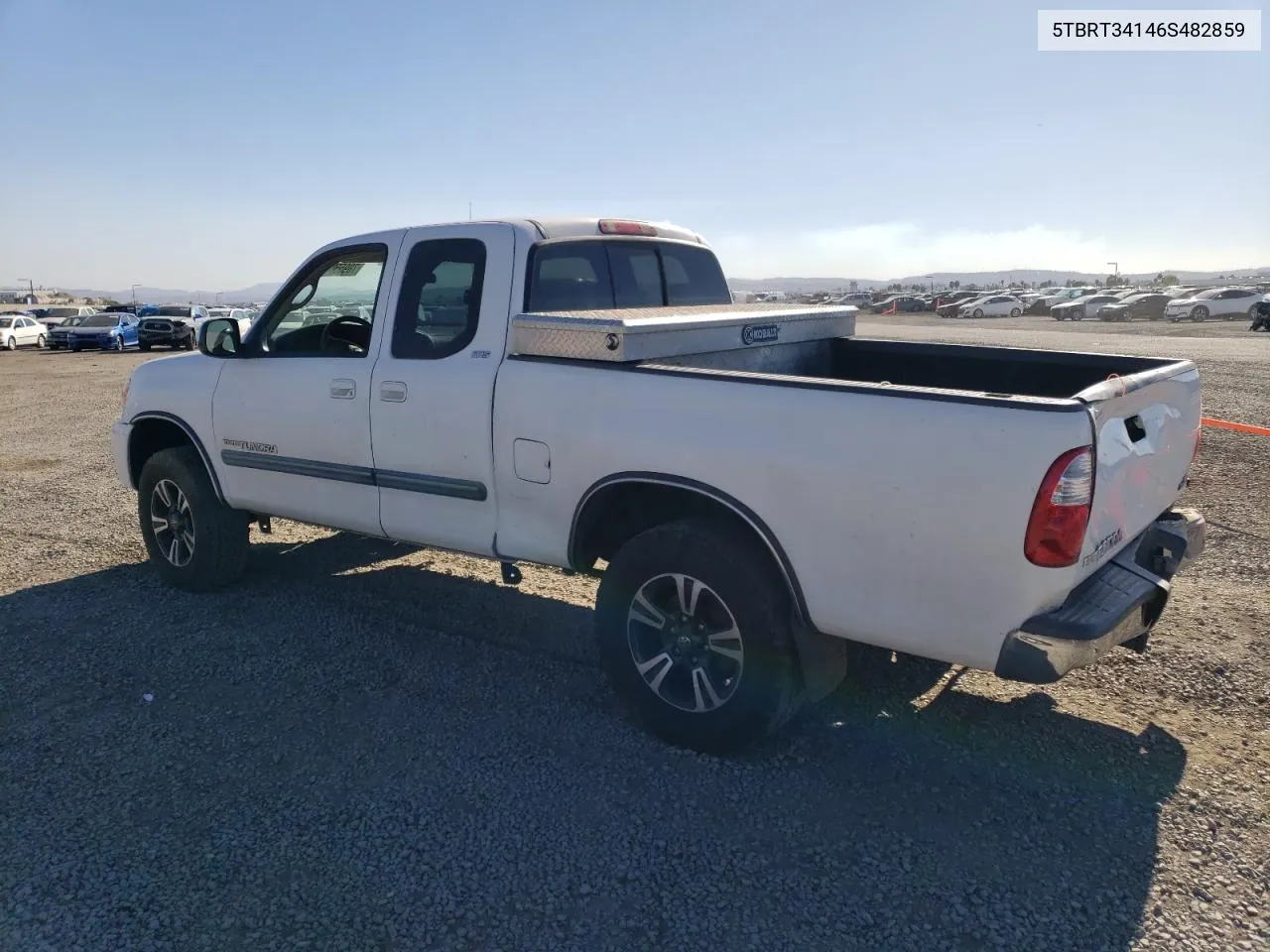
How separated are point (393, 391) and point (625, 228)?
62.3 inches

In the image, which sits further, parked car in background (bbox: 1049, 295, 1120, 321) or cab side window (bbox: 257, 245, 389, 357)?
parked car in background (bbox: 1049, 295, 1120, 321)

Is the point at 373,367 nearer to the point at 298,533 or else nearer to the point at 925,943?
the point at 298,533

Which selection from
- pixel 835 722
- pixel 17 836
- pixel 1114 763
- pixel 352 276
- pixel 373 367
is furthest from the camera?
pixel 352 276

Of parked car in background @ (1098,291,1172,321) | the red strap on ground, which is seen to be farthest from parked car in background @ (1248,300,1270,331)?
the red strap on ground

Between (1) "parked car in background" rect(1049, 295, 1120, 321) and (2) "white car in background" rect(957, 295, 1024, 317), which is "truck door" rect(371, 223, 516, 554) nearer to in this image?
(1) "parked car in background" rect(1049, 295, 1120, 321)

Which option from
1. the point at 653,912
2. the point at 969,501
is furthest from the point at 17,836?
the point at 969,501

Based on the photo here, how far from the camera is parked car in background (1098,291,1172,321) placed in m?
51.1

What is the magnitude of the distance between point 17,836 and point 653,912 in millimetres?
2306

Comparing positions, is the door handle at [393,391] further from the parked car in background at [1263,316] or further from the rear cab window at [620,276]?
the parked car in background at [1263,316]

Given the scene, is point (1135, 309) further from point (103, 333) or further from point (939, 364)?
point (939, 364)

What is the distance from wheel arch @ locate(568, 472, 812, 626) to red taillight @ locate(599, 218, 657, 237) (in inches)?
65.5

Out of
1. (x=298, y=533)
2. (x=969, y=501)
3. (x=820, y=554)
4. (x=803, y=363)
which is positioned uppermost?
(x=803, y=363)

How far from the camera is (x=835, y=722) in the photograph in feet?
13.5

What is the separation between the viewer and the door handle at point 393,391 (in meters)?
4.60
